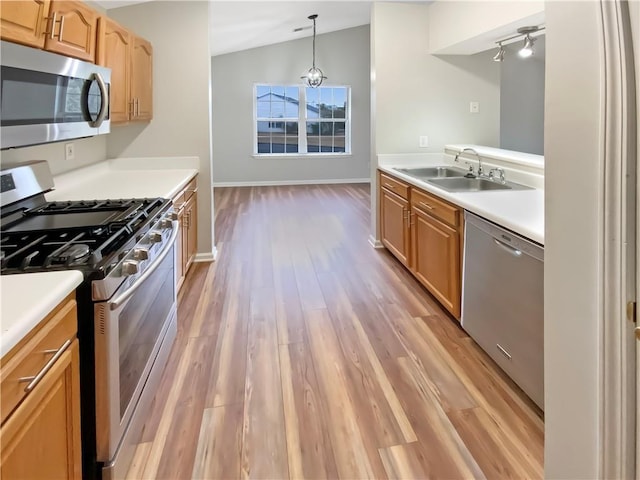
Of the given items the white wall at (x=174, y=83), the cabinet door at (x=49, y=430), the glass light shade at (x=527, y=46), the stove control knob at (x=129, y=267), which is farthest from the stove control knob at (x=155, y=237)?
the glass light shade at (x=527, y=46)

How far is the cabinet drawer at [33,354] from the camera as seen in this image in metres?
0.94

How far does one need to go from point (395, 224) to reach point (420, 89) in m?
1.44

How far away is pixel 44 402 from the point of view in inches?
43.4

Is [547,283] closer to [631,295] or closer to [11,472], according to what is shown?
[631,295]

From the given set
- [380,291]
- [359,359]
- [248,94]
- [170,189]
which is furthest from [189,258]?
[248,94]

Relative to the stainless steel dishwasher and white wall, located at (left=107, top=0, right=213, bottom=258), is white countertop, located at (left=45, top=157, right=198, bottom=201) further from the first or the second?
the stainless steel dishwasher

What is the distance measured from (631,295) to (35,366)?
50.3 inches

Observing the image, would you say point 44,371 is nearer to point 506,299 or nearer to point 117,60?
point 506,299

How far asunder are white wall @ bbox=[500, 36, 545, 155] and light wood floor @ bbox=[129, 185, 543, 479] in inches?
202

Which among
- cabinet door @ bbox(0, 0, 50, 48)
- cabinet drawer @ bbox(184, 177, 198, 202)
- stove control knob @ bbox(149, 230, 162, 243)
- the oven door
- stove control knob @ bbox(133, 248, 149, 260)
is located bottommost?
the oven door

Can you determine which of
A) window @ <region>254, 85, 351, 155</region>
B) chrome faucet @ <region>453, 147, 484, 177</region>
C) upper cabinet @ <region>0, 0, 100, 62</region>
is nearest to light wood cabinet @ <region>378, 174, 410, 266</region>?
chrome faucet @ <region>453, 147, 484, 177</region>

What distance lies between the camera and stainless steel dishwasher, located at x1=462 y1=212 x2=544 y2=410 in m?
1.96

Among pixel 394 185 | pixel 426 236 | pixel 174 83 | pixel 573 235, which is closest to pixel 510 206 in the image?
pixel 426 236

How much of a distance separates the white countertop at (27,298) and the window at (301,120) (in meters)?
8.78
